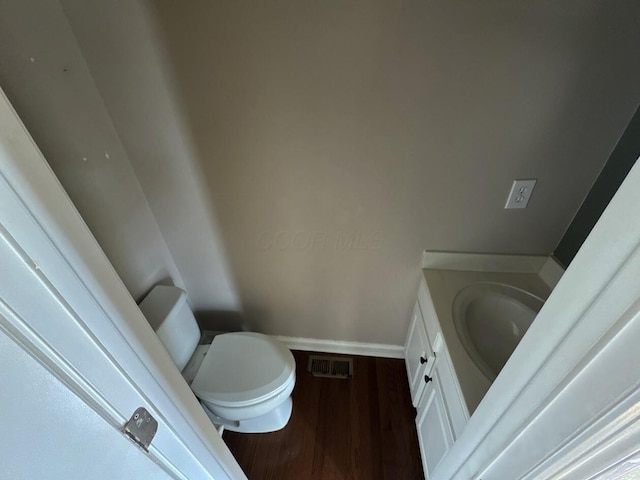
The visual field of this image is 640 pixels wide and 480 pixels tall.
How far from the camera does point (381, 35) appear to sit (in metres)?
0.94

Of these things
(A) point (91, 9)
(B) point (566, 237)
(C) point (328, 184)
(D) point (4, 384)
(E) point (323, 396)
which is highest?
(A) point (91, 9)

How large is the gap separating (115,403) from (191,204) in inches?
38.8

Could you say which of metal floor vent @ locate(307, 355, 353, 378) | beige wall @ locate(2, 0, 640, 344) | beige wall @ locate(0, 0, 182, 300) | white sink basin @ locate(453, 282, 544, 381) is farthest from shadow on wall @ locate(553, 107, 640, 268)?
beige wall @ locate(0, 0, 182, 300)

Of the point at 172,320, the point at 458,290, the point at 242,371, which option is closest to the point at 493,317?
the point at 458,290

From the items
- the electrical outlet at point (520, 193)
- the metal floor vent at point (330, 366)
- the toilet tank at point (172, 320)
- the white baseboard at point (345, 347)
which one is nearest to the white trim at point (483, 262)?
the electrical outlet at point (520, 193)

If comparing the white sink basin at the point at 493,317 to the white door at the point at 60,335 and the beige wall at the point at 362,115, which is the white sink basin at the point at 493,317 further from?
the white door at the point at 60,335

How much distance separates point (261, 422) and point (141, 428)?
1.07 metres

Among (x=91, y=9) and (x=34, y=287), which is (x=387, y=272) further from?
(x=91, y=9)

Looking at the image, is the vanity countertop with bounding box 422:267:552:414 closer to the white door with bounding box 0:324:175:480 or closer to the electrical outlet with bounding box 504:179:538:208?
the electrical outlet with bounding box 504:179:538:208

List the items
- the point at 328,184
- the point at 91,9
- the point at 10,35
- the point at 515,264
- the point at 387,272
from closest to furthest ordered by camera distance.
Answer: the point at 10,35 → the point at 91,9 → the point at 328,184 → the point at 515,264 → the point at 387,272

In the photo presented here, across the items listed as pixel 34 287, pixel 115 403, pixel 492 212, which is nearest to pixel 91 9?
pixel 34 287

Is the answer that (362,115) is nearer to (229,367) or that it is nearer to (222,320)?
(229,367)

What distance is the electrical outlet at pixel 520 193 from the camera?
3.82 ft

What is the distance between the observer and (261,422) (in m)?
1.45
